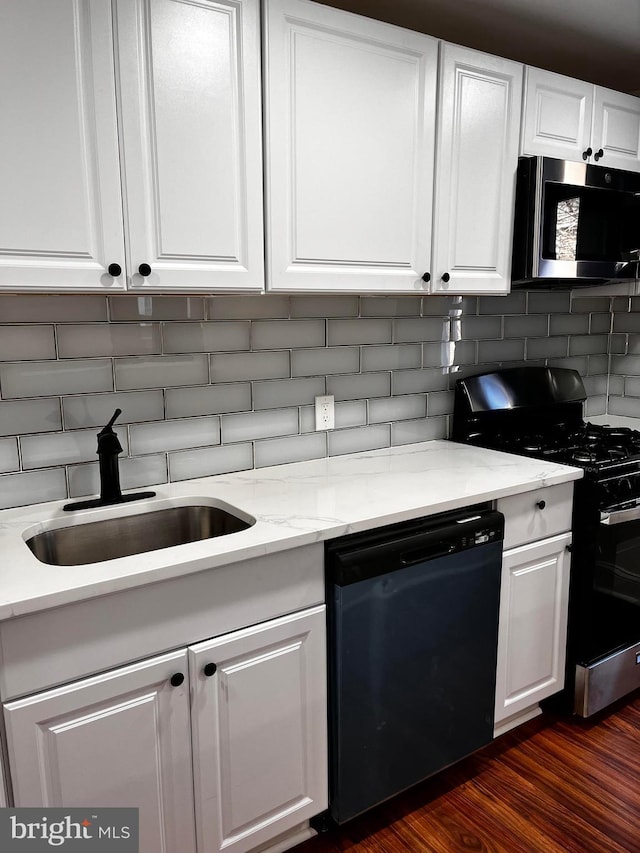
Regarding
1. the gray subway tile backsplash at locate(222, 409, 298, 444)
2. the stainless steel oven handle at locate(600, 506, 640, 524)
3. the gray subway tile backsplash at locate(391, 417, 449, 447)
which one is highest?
the gray subway tile backsplash at locate(222, 409, 298, 444)

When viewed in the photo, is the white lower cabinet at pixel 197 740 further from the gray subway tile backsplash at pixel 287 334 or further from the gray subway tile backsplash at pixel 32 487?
the gray subway tile backsplash at pixel 287 334

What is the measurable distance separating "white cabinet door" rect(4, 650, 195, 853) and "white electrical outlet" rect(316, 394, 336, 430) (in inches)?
40.6

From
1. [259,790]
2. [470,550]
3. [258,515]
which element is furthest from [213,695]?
[470,550]

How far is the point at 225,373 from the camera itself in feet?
6.65

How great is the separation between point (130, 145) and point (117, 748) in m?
1.34

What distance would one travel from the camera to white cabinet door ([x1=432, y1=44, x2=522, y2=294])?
1.97 meters

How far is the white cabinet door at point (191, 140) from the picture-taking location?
147 cm

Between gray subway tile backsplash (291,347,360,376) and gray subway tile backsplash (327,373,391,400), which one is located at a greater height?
gray subway tile backsplash (291,347,360,376)

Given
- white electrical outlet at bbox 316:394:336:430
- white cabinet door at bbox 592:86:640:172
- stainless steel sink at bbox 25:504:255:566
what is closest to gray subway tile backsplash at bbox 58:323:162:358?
stainless steel sink at bbox 25:504:255:566

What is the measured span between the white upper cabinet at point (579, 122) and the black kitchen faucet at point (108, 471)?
1.63 metres

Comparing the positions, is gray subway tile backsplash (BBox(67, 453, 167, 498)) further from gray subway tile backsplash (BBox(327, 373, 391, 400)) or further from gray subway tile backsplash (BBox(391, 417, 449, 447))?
gray subway tile backsplash (BBox(391, 417, 449, 447))

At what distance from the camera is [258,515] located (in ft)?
5.37

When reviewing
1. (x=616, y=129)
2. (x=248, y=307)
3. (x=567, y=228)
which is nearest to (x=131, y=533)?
(x=248, y=307)

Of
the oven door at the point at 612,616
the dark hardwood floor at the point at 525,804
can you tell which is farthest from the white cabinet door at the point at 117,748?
the oven door at the point at 612,616
